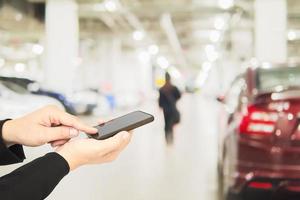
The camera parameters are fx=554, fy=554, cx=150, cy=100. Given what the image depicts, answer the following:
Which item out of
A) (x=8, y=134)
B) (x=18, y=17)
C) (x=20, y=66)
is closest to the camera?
(x=8, y=134)

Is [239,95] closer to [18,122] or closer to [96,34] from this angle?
[18,122]

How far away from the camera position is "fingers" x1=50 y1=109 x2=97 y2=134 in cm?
163

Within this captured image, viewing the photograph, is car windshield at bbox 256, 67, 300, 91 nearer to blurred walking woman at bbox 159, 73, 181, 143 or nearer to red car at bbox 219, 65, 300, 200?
red car at bbox 219, 65, 300, 200

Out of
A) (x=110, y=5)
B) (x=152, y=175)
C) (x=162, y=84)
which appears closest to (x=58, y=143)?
(x=152, y=175)

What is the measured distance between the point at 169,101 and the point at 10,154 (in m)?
8.98

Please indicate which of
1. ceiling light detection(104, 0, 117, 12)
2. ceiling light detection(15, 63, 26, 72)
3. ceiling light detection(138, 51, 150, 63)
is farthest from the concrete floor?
ceiling light detection(138, 51, 150, 63)

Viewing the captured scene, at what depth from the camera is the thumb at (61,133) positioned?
165 cm

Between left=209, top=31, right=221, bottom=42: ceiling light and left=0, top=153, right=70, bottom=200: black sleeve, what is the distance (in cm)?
3803

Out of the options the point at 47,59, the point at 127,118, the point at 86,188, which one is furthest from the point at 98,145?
the point at 47,59

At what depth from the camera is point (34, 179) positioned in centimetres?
138

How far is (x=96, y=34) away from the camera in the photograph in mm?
35094

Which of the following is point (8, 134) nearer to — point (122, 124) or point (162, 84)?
point (122, 124)

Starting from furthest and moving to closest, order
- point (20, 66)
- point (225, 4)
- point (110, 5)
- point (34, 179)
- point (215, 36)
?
point (20, 66) → point (215, 36) → point (225, 4) → point (110, 5) → point (34, 179)

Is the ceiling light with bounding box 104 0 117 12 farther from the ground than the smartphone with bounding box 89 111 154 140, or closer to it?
farther from the ground
